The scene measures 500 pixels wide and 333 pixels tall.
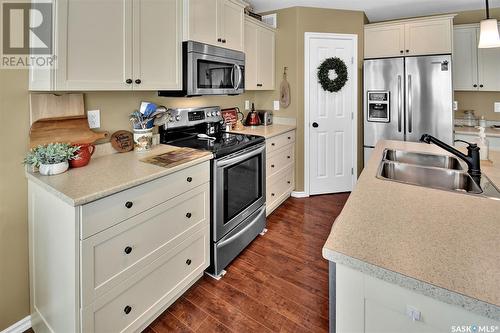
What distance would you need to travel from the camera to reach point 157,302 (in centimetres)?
174

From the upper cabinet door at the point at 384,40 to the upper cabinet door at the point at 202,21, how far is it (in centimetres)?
235

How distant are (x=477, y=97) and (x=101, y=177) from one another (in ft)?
15.2

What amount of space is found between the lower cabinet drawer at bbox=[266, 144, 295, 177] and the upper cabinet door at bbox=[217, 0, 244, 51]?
1169 mm

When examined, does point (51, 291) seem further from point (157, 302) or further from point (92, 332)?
point (157, 302)

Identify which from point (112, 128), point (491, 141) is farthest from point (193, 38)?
point (491, 141)

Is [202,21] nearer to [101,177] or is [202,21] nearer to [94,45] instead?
[94,45]

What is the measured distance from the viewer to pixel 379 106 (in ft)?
12.1

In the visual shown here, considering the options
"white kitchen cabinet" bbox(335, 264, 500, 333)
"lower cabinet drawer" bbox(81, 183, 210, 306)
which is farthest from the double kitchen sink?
"lower cabinet drawer" bbox(81, 183, 210, 306)

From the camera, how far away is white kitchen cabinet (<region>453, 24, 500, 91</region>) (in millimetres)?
3602

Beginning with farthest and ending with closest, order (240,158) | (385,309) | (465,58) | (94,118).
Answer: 1. (465,58)
2. (240,158)
3. (94,118)
4. (385,309)

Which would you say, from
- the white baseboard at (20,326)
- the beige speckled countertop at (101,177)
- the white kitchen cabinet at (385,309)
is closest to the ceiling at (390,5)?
the beige speckled countertop at (101,177)

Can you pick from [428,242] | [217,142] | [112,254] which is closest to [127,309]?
[112,254]

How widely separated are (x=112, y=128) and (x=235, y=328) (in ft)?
5.19

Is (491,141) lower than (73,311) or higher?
higher
